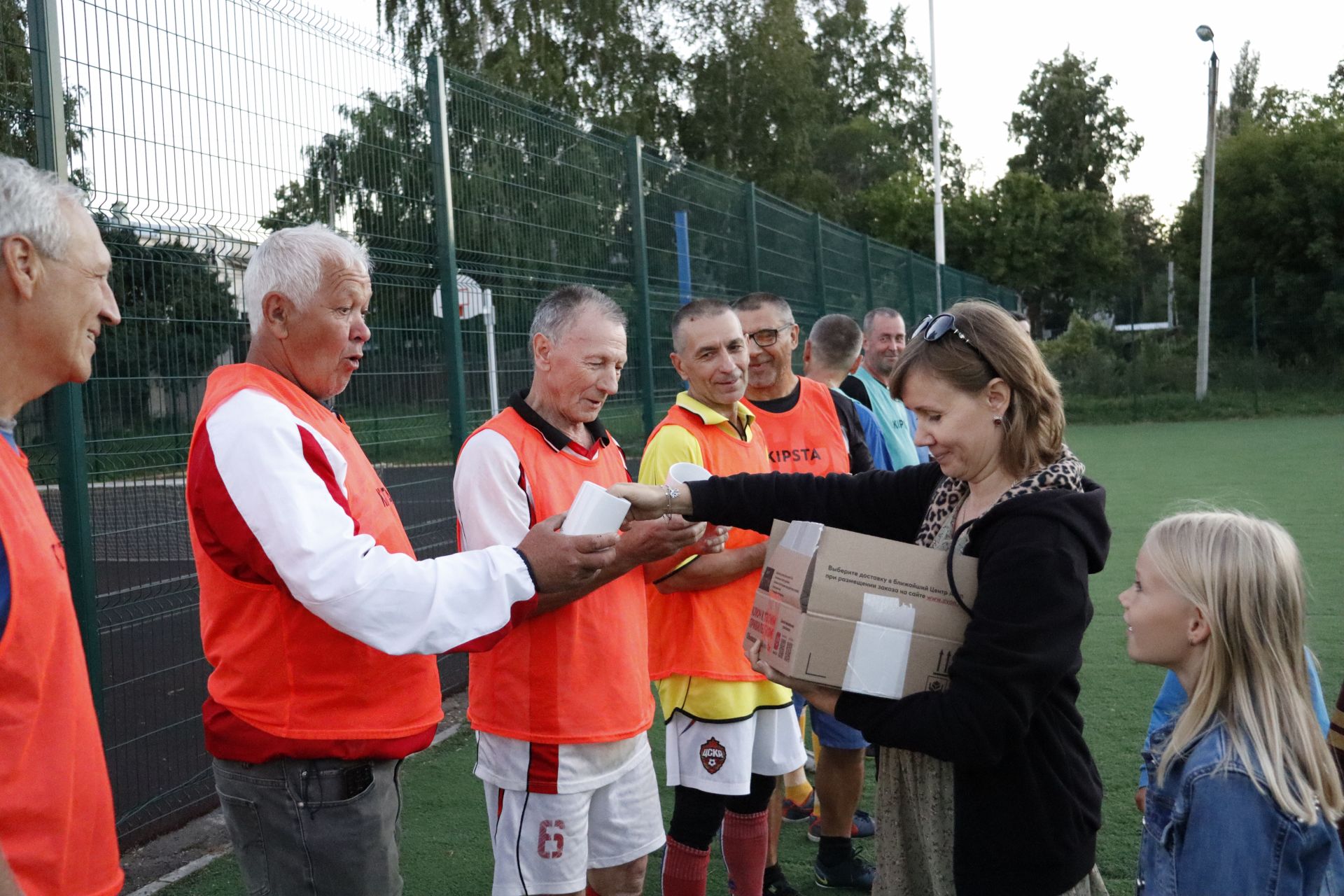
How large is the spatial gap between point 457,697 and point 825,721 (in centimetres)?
262

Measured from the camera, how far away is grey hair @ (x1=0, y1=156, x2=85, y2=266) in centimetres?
161

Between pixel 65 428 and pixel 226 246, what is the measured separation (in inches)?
36.5

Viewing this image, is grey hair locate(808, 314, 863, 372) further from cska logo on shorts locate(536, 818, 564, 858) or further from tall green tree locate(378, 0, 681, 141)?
tall green tree locate(378, 0, 681, 141)

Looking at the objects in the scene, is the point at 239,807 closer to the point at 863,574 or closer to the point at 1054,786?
the point at 863,574

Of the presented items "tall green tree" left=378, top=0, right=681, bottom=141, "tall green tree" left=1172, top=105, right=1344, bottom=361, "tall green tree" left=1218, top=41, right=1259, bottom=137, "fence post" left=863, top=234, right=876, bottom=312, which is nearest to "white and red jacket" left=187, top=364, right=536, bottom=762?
"fence post" left=863, top=234, right=876, bottom=312

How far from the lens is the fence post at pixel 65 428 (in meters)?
3.36

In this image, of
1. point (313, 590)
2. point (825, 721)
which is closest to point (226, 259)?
point (313, 590)

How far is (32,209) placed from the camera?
5.35ft

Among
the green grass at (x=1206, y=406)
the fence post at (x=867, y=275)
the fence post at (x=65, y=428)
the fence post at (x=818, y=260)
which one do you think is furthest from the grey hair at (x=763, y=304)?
the green grass at (x=1206, y=406)

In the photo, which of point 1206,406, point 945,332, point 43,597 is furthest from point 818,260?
point 1206,406

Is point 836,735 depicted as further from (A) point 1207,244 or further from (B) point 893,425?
(A) point 1207,244

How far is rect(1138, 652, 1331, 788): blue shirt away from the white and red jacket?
1292mm

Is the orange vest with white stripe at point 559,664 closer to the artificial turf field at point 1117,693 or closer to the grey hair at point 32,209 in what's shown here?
the artificial turf field at point 1117,693

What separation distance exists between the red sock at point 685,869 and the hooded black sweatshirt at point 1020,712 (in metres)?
1.41
